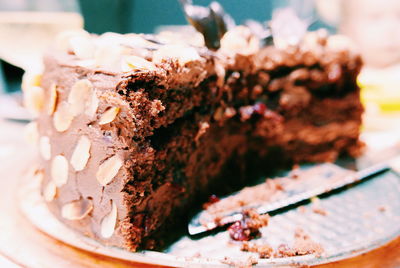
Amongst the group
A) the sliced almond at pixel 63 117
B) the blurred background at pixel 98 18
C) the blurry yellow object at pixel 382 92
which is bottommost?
the sliced almond at pixel 63 117

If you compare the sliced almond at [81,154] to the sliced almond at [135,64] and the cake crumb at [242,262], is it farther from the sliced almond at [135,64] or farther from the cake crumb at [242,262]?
the cake crumb at [242,262]

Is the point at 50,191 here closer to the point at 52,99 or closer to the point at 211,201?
the point at 52,99

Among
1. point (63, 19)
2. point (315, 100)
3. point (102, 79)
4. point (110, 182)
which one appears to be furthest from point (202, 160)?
point (63, 19)

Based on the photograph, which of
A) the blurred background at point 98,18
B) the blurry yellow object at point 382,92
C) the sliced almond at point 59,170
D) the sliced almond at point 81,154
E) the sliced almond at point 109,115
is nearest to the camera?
the sliced almond at point 109,115

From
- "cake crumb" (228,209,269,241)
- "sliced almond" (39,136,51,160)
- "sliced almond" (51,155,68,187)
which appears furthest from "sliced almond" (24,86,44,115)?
"cake crumb" (228,209,269,241)

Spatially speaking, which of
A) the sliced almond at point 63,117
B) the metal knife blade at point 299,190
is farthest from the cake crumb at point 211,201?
the sliced almond at point 63,117
